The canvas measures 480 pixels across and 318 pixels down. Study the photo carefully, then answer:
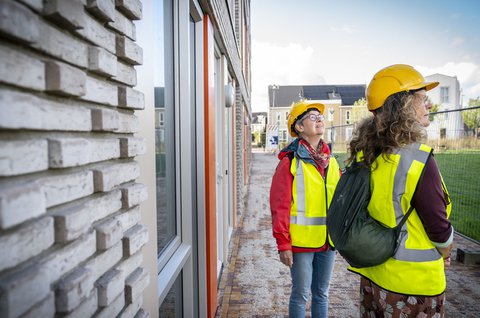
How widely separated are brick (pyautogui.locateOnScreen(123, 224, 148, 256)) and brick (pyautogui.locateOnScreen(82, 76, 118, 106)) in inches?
18.7

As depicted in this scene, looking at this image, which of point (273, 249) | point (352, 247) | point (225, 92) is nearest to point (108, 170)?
point (352, 247)

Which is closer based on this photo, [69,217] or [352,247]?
[69,217]

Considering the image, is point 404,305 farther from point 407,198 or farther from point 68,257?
point 68,257

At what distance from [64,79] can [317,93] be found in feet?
196

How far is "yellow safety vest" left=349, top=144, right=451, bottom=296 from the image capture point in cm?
165

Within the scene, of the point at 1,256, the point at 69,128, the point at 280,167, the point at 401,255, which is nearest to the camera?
the point at 1,256

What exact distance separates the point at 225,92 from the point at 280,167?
256 cm

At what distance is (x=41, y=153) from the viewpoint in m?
0.77

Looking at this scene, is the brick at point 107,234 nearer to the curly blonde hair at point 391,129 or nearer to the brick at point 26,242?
the brick at point 26,242

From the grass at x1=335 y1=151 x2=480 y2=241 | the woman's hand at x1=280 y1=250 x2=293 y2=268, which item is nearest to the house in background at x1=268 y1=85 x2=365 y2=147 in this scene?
the grass at x1=335 y1=151 x2=480 y2=241

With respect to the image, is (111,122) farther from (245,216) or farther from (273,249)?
(245,216)

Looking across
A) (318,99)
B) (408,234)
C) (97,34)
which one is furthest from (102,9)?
(318,99)

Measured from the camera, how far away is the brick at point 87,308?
875mm

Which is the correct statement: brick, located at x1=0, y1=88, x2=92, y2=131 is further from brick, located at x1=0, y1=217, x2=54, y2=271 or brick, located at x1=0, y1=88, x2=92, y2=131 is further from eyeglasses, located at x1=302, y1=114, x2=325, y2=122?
eyeglasses, located at x1=302, y1=114, x2=325, y2=122
